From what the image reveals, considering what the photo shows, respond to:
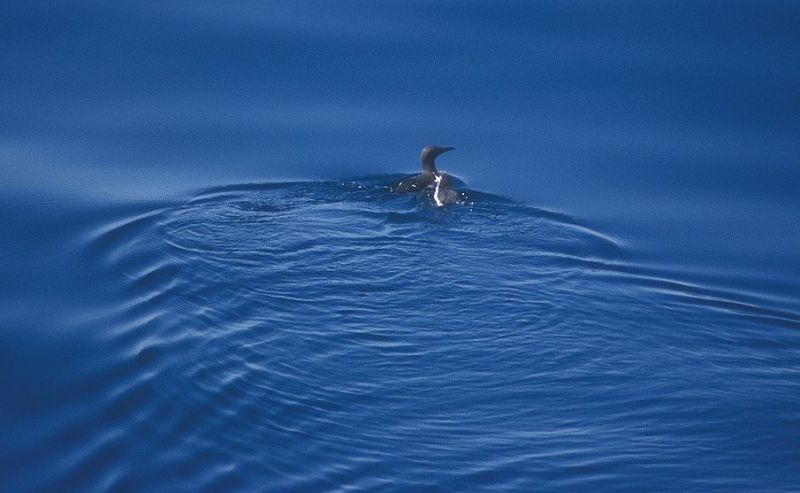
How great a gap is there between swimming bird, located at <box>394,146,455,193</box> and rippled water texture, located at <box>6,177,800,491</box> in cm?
39

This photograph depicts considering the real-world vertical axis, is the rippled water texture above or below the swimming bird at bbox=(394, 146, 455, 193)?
below

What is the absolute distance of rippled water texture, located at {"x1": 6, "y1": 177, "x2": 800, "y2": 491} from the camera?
15.6ft

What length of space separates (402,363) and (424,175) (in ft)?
8.67

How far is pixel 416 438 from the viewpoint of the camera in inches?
196

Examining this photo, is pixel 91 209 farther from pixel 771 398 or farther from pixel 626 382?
pixel 771 398

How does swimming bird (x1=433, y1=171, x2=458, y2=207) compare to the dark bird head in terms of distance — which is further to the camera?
the dark bird head

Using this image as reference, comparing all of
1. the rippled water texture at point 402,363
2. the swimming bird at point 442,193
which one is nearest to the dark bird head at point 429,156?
the swimming bird at point 442,193

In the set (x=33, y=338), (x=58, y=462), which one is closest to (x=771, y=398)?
(x=58, y=462)

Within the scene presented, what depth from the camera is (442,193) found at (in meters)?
7.75

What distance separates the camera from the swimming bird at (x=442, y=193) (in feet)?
25.5

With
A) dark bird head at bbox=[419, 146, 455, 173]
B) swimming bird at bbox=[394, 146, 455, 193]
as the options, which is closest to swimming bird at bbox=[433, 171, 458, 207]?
swimming bird at bbox=[394, 146, 455, 193]

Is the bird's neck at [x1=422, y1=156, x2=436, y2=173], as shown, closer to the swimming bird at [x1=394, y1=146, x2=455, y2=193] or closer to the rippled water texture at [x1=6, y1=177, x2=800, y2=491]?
the swimming bird at [x1=394, y1=146, x2=455, y2=193]

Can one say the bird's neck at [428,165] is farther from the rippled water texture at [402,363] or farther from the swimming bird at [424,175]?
the rippled water texture at [402,363]

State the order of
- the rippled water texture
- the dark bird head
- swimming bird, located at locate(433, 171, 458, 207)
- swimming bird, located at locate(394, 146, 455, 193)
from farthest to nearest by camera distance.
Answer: the dark bird head, swimming bird, located at locate(394, 146, 455, 193), swimming bird, located at locate(433, 171, 458, 207), the rippled water texture
